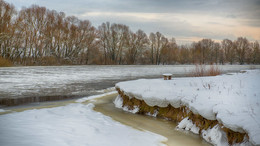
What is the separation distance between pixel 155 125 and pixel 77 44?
4471cm

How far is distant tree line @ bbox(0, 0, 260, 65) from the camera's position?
35.2m

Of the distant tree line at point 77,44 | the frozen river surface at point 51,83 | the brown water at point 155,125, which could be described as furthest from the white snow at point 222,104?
the distant tree line at point 77,44

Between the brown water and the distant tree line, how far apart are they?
15198mm

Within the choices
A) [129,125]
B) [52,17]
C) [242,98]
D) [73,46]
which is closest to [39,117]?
[129,125]

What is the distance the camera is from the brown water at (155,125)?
4.85 meters

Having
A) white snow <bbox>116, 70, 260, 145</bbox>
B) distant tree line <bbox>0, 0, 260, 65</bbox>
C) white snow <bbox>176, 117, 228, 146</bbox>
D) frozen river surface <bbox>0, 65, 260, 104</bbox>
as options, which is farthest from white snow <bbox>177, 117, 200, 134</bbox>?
distant tree line <bbox>0, 0, 260, 65</bbox>

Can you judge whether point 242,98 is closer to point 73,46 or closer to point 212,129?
point 212,129

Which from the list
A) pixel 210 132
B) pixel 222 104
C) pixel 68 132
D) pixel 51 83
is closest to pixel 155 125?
pixel 210 132

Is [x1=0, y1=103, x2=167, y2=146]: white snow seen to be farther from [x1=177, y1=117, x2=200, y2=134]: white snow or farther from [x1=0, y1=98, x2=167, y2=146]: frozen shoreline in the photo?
[x1=177, y1=117, x2=200, y2=134]: white snow

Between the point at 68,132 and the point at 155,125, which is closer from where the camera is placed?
the point at 68,132

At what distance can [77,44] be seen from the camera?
158ft

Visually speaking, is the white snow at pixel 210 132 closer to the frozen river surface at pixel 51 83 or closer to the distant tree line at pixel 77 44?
the frozen river surface at pixel 51 83

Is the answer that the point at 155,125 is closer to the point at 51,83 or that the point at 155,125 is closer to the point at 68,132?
the point at 68,132

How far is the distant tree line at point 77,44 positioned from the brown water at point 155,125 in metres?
15.2
